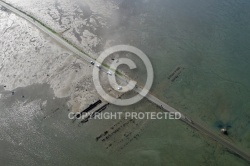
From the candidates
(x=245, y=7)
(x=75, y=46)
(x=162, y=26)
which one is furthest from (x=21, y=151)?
(x=245, y=7)

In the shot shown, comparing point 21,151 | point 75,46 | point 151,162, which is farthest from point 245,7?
point 21,151

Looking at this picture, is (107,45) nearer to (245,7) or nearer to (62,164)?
(62,164)

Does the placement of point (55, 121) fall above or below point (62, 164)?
above

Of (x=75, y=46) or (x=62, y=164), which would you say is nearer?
(x=62, y=164)

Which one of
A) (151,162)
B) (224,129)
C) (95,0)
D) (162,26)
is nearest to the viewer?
(151,162)

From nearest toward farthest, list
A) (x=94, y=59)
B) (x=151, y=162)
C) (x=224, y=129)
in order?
1. (x=151, y=162)
2. (x=224, y=129)
3. (x=94, y=59)

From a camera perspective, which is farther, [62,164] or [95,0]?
[95,0]

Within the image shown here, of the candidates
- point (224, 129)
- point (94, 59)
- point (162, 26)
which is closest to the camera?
point (224, 129)

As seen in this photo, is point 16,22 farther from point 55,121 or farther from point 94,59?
point 55,121

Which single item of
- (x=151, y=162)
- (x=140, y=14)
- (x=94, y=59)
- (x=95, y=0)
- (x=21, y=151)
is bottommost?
(x=151, y=162)
